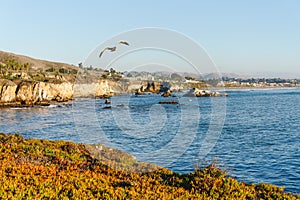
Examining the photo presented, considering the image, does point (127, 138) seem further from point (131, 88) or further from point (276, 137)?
point (131, 88)

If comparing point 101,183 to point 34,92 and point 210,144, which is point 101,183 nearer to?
point 210,144

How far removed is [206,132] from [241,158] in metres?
15.8

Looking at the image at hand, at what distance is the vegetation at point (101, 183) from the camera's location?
9.75m

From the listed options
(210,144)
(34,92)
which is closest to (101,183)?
(210,144)

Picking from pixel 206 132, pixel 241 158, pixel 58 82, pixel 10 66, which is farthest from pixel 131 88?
pixel 241 158

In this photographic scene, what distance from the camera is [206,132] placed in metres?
43.7

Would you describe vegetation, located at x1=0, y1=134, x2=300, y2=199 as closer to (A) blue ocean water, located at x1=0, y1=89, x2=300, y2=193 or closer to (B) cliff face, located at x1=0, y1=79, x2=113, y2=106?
(A) blue ocean water, located at x1=0, y1=89, x2=300, y2=193

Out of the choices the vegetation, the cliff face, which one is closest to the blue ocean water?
the vegetation

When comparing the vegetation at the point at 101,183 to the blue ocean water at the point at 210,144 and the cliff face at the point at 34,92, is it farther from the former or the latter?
the cliff face at the point at 34,92

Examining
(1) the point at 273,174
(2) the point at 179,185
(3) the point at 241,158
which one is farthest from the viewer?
(3) the point at 241,158

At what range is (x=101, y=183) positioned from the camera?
11617 mm

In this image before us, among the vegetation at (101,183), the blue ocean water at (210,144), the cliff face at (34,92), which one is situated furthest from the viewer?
the cliff face at (34,92)

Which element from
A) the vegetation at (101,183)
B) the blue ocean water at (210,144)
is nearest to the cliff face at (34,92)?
the blue ocean water at (210,144)

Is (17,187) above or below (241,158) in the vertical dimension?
above
